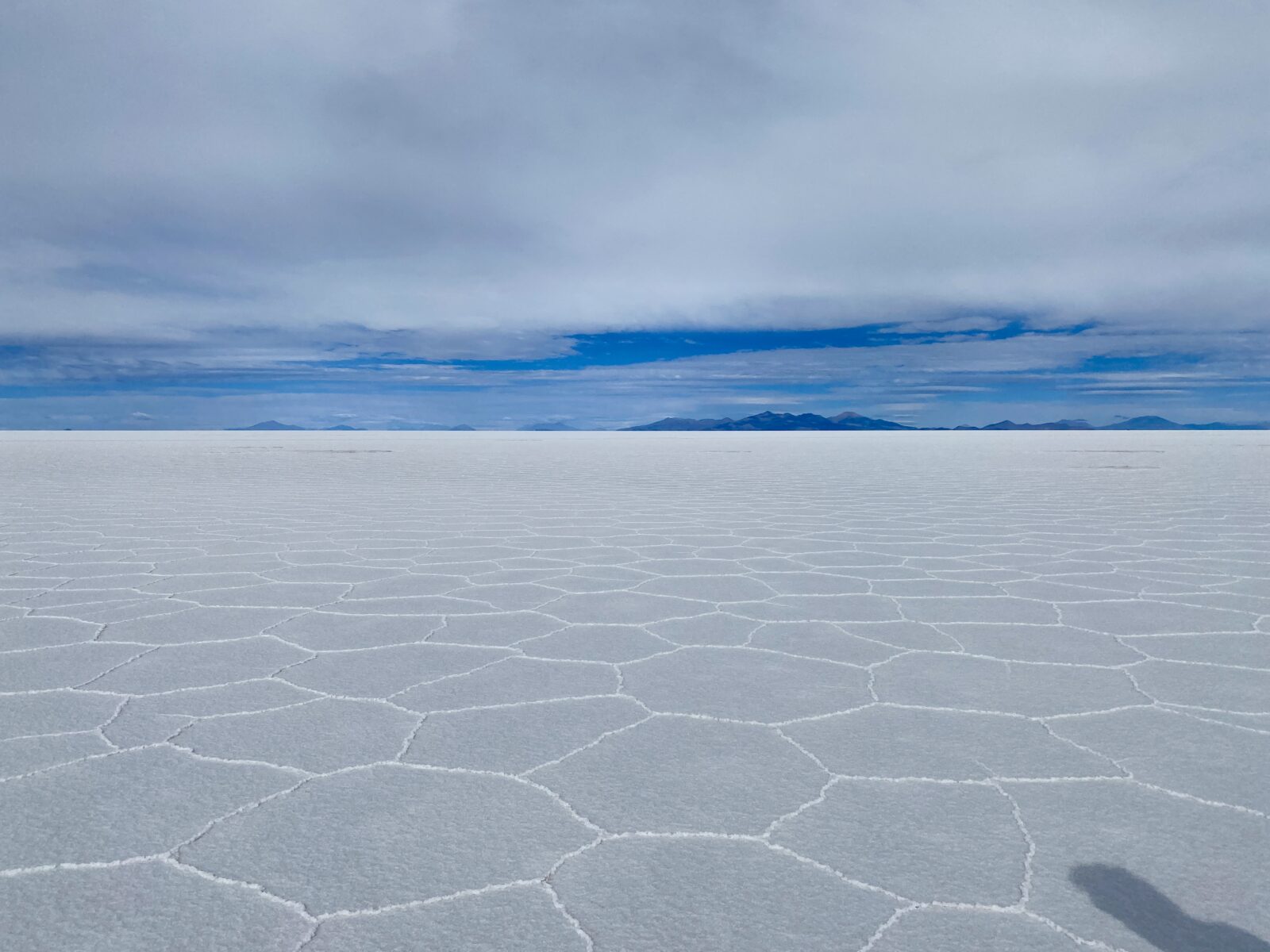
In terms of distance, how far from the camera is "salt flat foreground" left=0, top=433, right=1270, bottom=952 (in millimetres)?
1118

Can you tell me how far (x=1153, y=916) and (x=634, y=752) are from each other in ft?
2.79

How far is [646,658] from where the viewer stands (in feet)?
7.53

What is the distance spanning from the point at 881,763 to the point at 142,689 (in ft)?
5.34

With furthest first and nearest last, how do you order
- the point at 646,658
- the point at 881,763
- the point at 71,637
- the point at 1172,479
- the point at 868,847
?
the point at 1172,479 → the point at 71,637 → the point at 646,658 → the point at 881,763 → the point at 868,847

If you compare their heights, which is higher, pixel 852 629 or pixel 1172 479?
pixel 852 629

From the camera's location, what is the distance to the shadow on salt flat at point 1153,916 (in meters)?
1.04

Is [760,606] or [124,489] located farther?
[124,489]

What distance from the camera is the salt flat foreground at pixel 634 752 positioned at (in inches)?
Answer: 44.0

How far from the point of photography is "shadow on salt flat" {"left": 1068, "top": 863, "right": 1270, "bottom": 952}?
3.43 feet

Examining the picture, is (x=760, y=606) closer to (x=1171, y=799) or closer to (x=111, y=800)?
(x=1171, y=799)

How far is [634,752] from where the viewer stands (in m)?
1.64

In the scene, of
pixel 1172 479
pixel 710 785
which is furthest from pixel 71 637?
pixel 1172 479

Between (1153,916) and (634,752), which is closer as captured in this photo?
(1153,916)

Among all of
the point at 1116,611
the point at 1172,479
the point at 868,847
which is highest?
the point at 868,847
